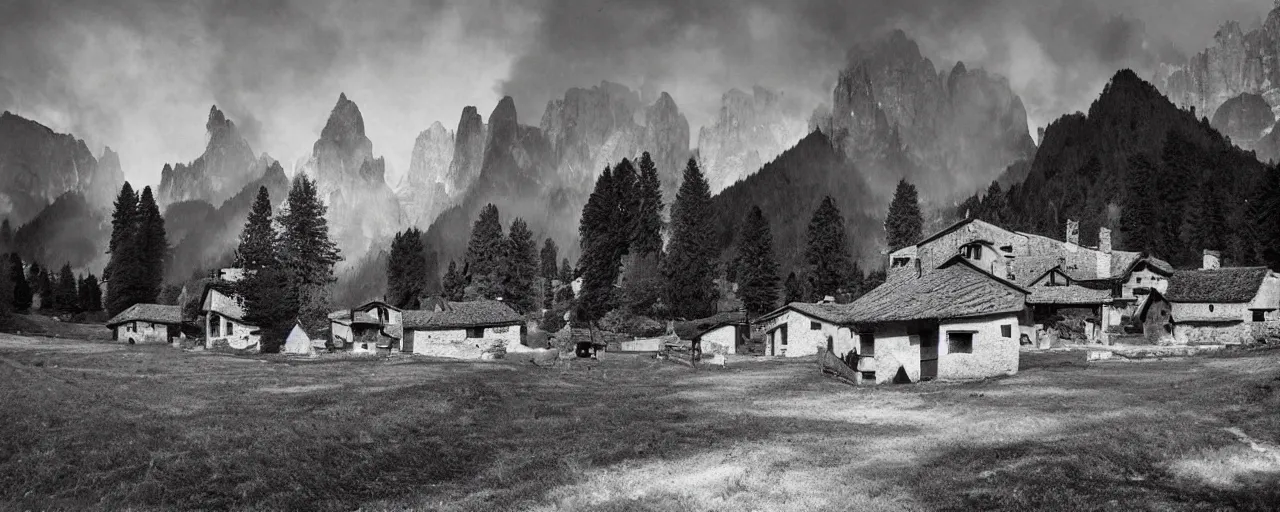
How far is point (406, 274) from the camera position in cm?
10312

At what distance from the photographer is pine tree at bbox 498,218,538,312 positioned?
9306 cm

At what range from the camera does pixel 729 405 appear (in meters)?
27.0

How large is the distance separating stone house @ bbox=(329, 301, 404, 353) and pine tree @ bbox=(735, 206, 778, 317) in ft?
124

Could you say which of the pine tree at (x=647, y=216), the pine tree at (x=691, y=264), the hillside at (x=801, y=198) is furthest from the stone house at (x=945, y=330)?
the hillside at (x=801, y=198)

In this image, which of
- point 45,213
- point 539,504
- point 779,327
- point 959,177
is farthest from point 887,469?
point 45,213

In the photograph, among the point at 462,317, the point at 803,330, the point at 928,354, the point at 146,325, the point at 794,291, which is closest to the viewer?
the point at 928,354

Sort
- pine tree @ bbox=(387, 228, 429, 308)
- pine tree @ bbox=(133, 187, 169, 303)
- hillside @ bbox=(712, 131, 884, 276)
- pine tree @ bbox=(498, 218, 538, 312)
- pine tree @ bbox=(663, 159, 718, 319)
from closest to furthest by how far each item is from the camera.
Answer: pine tree @ bbox=(663, 159, 718, 319), pine tree @ bbox=(498, 218, 538, 312), pine tree @ bbox=(133, 187, 169, 303), pine tree @ bbox=(387, 228, 429, 308), hillside @ bbox=(712, 131, 884, 276)

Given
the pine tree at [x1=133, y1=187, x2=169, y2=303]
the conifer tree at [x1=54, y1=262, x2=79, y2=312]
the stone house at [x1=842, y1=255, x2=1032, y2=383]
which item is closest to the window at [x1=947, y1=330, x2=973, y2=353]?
the stone house at [x1=842, y1=255, x2=1032, y2=383]

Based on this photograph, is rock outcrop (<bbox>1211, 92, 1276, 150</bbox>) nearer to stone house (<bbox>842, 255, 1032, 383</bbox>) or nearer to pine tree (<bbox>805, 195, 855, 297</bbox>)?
pine tree (<bbox>805, 195, 855, 297</bbox>)

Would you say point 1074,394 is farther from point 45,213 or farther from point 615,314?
point 45,213

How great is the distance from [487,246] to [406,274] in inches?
570

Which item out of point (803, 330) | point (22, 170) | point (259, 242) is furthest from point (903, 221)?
point (22, 170)

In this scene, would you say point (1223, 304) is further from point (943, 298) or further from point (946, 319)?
point (946, 319)

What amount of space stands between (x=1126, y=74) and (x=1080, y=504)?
178540mm
